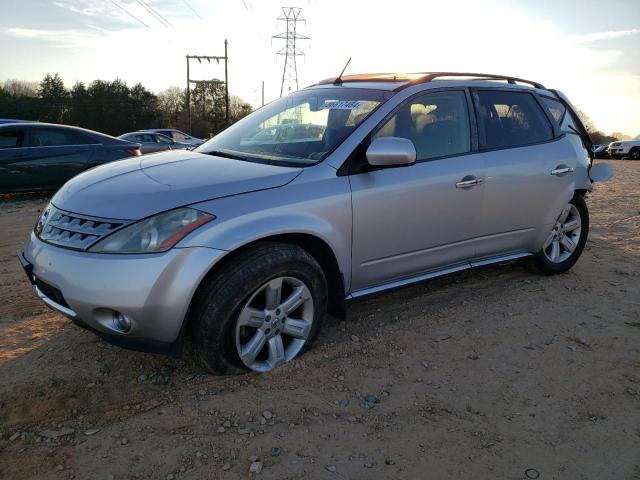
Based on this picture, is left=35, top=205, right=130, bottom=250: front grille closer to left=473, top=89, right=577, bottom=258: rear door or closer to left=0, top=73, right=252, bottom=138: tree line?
left=473, top=89, right=577, bottom=258: rear door

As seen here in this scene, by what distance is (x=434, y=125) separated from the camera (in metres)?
3.80

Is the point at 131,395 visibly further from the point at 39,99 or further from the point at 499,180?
the point at 39,99

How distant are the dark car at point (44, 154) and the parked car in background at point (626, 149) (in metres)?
26.5

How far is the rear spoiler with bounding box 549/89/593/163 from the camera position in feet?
16.4

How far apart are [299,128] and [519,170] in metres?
1.79

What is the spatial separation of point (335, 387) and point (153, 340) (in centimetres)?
103

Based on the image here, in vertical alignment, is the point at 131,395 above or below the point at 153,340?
below

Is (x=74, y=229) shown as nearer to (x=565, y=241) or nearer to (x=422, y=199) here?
(x=422, y=199)

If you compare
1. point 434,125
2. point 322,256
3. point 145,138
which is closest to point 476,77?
point 434,125

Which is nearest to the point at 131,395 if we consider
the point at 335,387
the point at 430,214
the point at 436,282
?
the point at 335,387

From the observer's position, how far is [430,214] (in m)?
3.63

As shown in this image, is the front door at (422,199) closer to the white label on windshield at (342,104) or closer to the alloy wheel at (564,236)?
the white label on windshield at (342,104)

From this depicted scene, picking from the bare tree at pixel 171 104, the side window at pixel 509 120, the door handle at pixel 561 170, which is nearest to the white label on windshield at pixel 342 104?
the side window at pixel 509 120

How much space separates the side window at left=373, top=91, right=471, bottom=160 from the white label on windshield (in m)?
0.30
